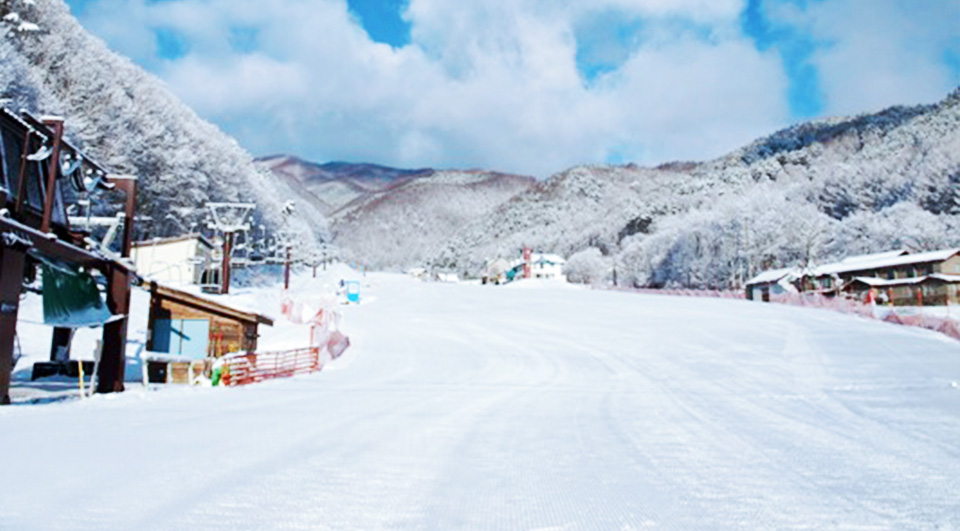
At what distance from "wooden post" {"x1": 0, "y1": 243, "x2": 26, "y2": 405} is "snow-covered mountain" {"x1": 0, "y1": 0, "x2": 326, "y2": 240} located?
31717 mm

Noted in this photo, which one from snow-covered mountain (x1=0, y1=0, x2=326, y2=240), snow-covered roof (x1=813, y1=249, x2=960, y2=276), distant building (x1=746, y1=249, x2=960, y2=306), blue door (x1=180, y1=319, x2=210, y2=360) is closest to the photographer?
blue door (x1=180, y1=319, x2=210, y2=360)

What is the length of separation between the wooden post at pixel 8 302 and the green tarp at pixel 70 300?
2.25 metres

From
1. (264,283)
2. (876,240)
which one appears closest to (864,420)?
(264,283)

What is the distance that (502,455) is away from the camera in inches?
248

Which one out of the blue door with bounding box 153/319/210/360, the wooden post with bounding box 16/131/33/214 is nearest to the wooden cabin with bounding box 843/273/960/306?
the blue door with bounding box 153/319/210/360

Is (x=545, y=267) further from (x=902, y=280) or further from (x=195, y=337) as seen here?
(x=195, y=337)

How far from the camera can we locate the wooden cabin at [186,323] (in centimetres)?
2056

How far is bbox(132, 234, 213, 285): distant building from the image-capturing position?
43.9 m

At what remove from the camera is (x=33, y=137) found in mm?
12562

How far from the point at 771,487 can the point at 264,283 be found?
68.5 m

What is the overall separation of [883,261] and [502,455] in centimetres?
7517

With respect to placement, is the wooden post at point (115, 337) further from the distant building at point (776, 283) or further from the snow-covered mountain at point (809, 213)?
the snow-covered mountain at point (809, 213)

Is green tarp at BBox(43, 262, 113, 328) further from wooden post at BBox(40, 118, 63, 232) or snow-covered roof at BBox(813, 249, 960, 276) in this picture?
snow-covered roof at BBox(813, 249, 960, 276)

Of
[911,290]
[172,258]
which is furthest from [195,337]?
[911,290]
